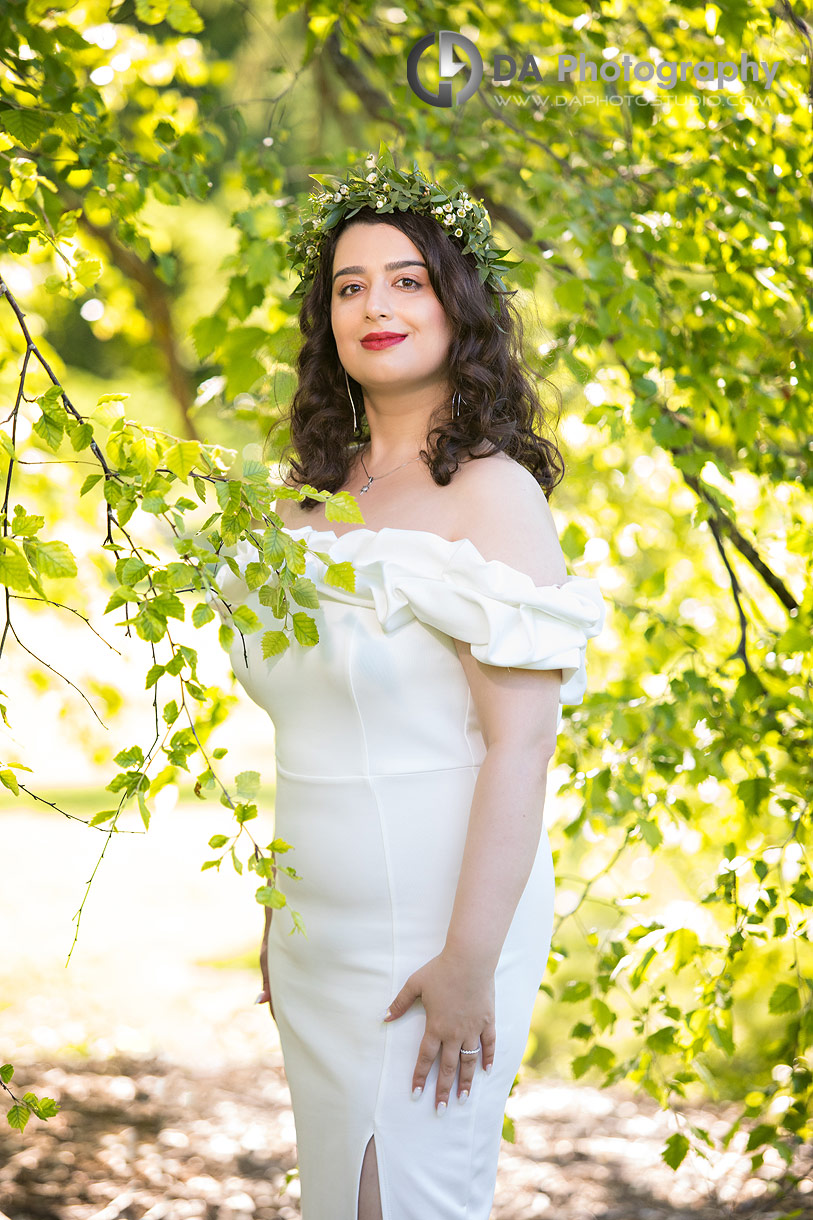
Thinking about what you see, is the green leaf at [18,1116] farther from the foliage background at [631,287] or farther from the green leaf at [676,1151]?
the green leaf at [676,1151]

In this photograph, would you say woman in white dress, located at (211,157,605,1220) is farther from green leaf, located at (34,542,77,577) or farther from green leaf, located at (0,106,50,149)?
green leaf, located at (0,106,50,149)

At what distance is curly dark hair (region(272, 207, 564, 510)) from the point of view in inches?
69.8

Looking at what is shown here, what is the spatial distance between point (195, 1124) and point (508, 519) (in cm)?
268

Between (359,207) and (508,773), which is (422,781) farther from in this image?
(359,207)

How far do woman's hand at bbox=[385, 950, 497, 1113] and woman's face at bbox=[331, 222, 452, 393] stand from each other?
3.16 ft

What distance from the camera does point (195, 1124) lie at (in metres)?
3.38

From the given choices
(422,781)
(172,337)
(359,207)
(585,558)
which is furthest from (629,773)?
(172,337)

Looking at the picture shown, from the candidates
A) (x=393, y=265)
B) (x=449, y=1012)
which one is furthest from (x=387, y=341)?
(x=449, y=1012)

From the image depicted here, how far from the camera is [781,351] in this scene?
103 inches

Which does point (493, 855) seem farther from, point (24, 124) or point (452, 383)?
point (24, 124)

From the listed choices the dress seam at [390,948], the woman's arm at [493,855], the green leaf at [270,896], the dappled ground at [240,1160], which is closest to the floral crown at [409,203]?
the dress seam at [390,948]

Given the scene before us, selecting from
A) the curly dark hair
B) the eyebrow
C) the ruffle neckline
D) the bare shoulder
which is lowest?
the ruffle neckline

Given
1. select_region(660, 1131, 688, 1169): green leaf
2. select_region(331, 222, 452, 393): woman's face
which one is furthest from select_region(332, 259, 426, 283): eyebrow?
select_region(660, 1131, 688, 1169): green leaf

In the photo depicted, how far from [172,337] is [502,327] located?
269 cm
